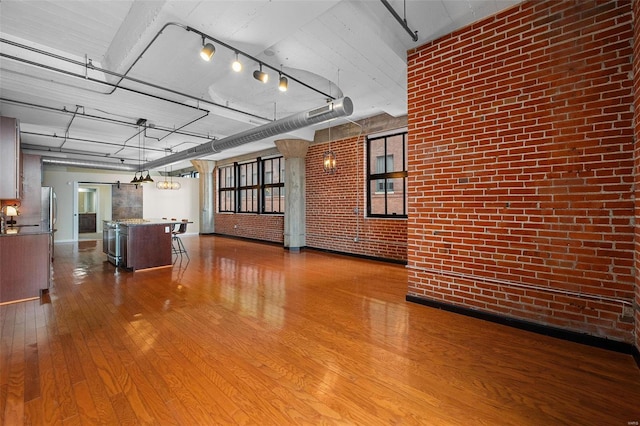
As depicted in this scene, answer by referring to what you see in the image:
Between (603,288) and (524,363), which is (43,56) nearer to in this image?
(524,363)

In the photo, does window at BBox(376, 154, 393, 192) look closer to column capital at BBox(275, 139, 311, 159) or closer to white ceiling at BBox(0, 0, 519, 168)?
white ceiling at BBox(0, 0, 519, 168)

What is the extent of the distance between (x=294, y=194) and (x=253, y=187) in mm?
2832

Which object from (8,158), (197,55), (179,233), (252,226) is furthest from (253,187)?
(197,55)

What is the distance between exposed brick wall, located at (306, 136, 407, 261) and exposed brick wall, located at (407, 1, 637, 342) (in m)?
2.76

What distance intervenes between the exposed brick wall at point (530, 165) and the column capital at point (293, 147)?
452 centimetres

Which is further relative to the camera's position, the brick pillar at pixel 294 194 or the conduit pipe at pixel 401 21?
the brick pillar at pixel 294 194

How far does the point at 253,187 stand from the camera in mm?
10445

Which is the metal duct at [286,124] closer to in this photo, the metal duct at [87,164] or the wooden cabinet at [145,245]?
the wooden cabinet at [145,245]

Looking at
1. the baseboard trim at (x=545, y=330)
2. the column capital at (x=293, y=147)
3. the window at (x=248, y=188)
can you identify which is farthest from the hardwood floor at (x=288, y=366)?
the window at (x=248, y=188)

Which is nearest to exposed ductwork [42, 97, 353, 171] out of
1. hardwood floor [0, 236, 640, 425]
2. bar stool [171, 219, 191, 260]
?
bar stool [171, 219, 191, 260]

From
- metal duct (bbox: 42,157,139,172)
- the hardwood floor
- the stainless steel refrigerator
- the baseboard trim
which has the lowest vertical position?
the hardwood floor

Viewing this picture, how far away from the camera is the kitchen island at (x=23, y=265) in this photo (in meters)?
3.78

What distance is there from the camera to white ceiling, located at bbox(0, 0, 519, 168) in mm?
3010

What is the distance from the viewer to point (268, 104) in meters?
6.07
